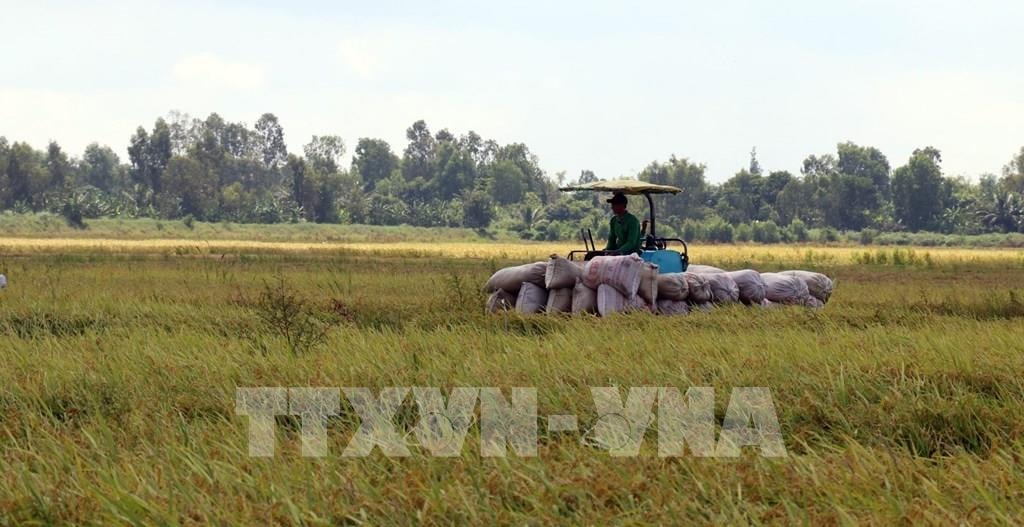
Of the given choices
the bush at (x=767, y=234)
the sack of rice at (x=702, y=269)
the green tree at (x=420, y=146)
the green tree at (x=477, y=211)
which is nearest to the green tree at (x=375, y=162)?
the green tree at (x=420, y=146)

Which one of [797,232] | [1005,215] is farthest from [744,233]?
[1005,215]

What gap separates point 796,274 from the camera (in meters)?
15.2

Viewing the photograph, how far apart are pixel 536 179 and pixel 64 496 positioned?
141 meters

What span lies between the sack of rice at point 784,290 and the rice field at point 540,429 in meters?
2.34

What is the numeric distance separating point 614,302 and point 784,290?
2.82 m

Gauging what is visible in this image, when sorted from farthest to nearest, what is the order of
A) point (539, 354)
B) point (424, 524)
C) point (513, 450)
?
1. point (539, 354)
2. point (513, 450)
3. point (424, 524)

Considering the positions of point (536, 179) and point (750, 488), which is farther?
point (536, 179)

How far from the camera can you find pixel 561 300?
13312 millimetres

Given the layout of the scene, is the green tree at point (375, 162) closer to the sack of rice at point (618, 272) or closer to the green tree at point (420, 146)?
the green tree at point (420, 146)

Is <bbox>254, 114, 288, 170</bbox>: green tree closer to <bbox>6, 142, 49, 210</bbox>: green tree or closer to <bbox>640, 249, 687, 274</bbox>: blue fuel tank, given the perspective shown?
<bbox>6, 142, 49, 210</bbox>: green tree

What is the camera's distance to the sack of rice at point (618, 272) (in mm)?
12922

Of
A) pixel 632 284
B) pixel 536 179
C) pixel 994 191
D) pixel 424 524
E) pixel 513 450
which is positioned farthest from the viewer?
pixel 536 179

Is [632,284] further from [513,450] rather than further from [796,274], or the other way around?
[513,450]

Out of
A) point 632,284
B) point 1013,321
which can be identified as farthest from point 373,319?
point 1013,321
